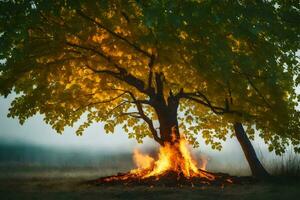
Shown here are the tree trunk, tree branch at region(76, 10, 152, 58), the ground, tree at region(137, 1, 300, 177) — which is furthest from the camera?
the tree trunk

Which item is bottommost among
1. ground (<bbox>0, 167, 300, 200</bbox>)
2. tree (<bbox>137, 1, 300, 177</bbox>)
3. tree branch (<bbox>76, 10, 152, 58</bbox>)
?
ground (<bbox>0, 167, 300, 200</bbox>)

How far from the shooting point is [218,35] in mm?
15344

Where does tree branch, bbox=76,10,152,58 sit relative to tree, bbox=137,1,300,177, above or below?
above

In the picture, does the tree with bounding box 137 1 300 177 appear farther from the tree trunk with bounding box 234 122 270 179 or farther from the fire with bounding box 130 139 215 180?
the fire with bounding box 130 139 215 180

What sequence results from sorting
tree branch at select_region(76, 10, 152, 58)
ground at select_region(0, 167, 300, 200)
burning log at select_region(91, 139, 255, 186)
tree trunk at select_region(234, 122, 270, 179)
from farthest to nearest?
tree trunk at select_region(234, 122, 270, 179), burning log at select_region(91, 139, 255, 186), tree branch at select_region(76, 10, 152, 58), ground at select_region(0, 167, 300, 200)

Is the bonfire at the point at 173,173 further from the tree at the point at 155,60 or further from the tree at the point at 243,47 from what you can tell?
the tree at the point at 243,47

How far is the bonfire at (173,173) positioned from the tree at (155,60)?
615 millimetres

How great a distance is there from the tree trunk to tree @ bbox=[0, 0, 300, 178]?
338 mm

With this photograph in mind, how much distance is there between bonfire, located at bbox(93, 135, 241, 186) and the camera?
19953 mm

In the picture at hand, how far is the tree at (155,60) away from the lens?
15023mm

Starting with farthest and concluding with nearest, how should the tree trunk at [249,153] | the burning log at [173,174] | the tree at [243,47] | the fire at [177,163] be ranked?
the tree trunk at [249,153] < the fire at [177,163] < the burning log at [173,174] < the tree at [243,47]

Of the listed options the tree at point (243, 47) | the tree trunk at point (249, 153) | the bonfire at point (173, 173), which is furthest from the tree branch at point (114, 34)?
the tree trunk at point (249, 153)

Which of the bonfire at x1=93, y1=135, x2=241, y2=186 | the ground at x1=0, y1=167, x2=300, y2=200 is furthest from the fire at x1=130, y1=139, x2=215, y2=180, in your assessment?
the ground at x1=0, y1=167, x2=300, y2=200

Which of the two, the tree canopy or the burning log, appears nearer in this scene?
the tree canopy
